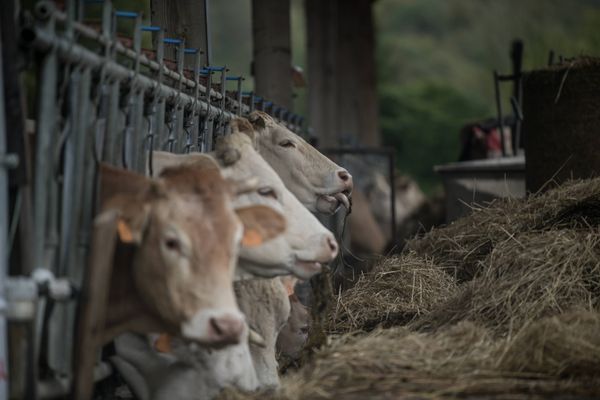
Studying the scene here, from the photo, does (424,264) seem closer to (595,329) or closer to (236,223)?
(595,329)

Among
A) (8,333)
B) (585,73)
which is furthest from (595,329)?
(585,73)

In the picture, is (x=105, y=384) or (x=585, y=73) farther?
(x=585, y=73)

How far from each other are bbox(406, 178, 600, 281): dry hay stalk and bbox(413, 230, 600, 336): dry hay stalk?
18.2 inches

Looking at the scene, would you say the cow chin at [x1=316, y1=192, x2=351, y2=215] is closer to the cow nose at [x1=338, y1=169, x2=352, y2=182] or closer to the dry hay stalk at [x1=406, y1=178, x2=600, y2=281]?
the cow nose at [x1=338, y1=169, x2=352, y2=182]

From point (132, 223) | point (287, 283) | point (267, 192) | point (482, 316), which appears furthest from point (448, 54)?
point (132, 223)

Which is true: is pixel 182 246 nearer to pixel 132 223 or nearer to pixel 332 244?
pixel 132 223

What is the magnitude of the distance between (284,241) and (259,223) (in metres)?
0.29

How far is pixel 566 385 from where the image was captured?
4.71 m

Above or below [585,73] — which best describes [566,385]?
below

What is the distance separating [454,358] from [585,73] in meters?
5.44

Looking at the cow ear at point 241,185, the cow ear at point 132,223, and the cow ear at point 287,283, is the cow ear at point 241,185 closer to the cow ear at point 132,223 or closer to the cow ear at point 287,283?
the cow ear at point 132,223

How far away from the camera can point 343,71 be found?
24.1m

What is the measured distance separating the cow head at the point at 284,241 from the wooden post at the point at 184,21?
2344mm

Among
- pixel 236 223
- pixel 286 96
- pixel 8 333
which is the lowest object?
pixel 8 333
